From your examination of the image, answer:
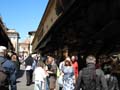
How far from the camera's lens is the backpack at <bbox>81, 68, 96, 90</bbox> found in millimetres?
7950

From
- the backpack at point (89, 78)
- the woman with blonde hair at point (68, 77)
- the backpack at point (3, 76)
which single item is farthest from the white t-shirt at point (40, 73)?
the backpack at point (89, 78)

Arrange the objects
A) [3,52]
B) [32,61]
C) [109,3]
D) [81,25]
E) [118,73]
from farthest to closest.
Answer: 1. [32,61]
2. [81,25]
3. [118,73]
4. [3,52]
5. [109,3]

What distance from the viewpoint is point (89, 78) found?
796 centimetres

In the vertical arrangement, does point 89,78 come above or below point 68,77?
below

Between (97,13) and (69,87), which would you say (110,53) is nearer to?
(69,87)

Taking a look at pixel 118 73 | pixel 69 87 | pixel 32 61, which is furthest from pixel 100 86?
pixel 32 61

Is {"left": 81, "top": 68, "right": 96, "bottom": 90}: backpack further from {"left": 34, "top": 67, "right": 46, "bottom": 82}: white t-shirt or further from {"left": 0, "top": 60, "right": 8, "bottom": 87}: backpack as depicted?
{"left": 34, "top": 67, "right": 46, "bottom": 82}: white t-shirt

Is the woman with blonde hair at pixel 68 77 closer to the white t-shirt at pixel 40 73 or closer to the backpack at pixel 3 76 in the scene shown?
the white t-shirt at pixel 40 73

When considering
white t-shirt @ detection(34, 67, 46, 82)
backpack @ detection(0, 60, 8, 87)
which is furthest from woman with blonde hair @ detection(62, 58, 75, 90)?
backpack @ detection(0, 60, 8, 87)

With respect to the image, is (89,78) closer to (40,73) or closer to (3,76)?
(3,76)

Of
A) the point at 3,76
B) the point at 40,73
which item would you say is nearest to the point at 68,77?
the point at 40,73

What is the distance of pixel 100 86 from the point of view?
7973 mm

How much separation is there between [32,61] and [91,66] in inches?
553

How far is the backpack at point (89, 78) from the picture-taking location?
26.1 feet
